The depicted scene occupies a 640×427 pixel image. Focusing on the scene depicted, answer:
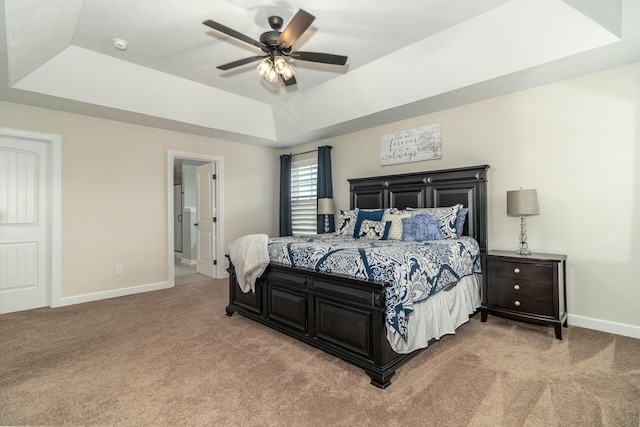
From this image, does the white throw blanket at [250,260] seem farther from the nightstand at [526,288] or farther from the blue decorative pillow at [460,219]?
the nightstand at [526,288]

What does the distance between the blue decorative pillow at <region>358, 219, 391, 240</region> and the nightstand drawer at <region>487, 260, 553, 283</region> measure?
3.72ft

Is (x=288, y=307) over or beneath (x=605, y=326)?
over

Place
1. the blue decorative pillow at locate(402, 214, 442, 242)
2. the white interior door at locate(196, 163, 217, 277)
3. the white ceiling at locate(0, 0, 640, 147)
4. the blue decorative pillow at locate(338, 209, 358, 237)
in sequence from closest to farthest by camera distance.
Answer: the white ceiling at locate(0, 0, 640, 147) → the blue decorative pillow at locate(402, 214, 442, 242) → the blue decorative pillow at locate(338, 209, 358, 237) → the white interior door at locate(196, 163, 217, 277)

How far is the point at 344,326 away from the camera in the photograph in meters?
2.36

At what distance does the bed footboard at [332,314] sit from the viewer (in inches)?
83.4

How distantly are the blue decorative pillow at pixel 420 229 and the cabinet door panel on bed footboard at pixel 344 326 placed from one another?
1.35 m

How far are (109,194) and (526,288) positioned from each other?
17.6 feet

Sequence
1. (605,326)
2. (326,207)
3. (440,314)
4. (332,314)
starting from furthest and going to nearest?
1. (326,207)
2. (605,326)
3. (440,314)
4. (332,314)

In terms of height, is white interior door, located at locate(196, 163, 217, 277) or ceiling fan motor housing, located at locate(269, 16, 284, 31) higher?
ceiling fan motor housing, located at locate(269, 16, 284, 31)

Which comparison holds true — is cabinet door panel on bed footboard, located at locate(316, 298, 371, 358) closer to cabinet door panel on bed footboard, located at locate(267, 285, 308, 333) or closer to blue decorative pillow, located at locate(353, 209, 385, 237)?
cabinet door panel on bed footboard, located at locate(267, 285, 308, 333)

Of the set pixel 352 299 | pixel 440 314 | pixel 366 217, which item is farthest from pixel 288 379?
pixel 366 217

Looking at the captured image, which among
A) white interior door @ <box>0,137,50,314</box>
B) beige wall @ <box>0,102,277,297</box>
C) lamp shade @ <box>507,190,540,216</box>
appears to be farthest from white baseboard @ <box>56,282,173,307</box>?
lamp shade @ <box>507,190,540,216</box>

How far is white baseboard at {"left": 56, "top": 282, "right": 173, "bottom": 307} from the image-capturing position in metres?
4.02

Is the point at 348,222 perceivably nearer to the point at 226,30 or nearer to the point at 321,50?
the point at 321,50
